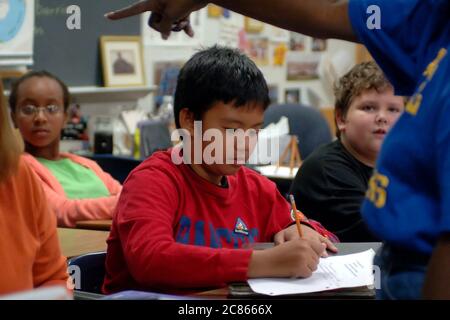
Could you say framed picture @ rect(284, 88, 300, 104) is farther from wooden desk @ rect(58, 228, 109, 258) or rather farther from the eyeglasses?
wooden desk @ rect(58, 228, 109, 258)

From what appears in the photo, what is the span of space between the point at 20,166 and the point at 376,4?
0.70m

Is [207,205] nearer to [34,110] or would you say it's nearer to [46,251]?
[46,251]

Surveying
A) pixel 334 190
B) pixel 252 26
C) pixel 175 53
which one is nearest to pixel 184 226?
pixel 334 190

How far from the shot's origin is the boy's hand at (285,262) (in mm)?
1278

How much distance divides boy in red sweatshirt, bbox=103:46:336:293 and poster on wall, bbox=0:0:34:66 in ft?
6.89

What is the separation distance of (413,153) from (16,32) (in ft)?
10.3

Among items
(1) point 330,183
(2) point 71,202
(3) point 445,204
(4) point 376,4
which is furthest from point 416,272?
(2) point 71,202

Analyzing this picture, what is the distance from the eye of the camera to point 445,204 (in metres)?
0.67

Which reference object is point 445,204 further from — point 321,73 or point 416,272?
point 321,73

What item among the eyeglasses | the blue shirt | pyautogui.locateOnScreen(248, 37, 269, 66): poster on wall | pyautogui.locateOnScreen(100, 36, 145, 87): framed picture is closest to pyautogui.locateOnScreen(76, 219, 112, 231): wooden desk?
the eyeglasses

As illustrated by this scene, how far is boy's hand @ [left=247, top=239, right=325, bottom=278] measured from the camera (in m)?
1.28

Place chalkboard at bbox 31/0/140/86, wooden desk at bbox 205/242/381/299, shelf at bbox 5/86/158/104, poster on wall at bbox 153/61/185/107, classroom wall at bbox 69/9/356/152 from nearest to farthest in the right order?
wooden desk at bbox 205/242/381/299
chalkboard at bbox 31/0/140/86
shelf at bbox 5/86/158/104
classroom wall at bbox 69/9/356/152
poster on wall at bbox 153/61/185/107

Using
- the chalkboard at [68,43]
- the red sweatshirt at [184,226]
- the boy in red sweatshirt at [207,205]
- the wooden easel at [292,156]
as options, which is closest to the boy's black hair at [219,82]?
the boy in red sweatshirt at [207,205]

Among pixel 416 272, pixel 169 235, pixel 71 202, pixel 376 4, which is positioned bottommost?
pixel 71 202
